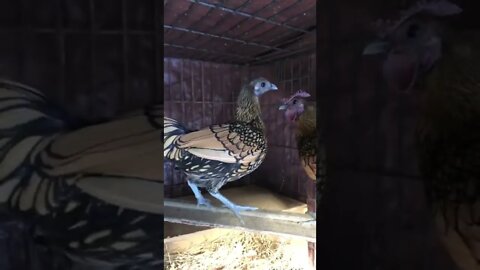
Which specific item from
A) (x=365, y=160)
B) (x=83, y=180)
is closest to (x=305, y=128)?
(x=365, y=160)

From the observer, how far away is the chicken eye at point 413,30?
43 centimetres

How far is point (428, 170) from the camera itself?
423mm

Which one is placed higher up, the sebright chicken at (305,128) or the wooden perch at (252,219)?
the sebright chicken at (305,128)

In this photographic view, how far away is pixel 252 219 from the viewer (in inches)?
48.7

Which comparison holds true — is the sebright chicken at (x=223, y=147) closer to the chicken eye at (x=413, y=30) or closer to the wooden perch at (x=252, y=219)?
the wooden perch at (x=252, y=219)

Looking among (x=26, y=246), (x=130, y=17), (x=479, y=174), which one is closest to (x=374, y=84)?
(x=479, y=174)

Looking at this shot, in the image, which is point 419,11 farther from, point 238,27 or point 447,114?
point 238,27

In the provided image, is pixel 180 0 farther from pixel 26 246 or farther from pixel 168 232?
pixel 168 232

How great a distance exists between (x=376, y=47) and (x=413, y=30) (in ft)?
0.16

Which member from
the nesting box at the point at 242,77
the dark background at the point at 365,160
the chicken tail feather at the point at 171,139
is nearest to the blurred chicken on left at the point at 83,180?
the dark background at the point at 365,160

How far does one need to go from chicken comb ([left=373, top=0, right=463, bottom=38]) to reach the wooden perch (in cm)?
78

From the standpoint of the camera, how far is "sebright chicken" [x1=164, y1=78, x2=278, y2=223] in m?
1.16

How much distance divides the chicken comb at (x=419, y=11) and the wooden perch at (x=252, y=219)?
776 millimetres

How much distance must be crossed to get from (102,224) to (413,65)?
430 mm
